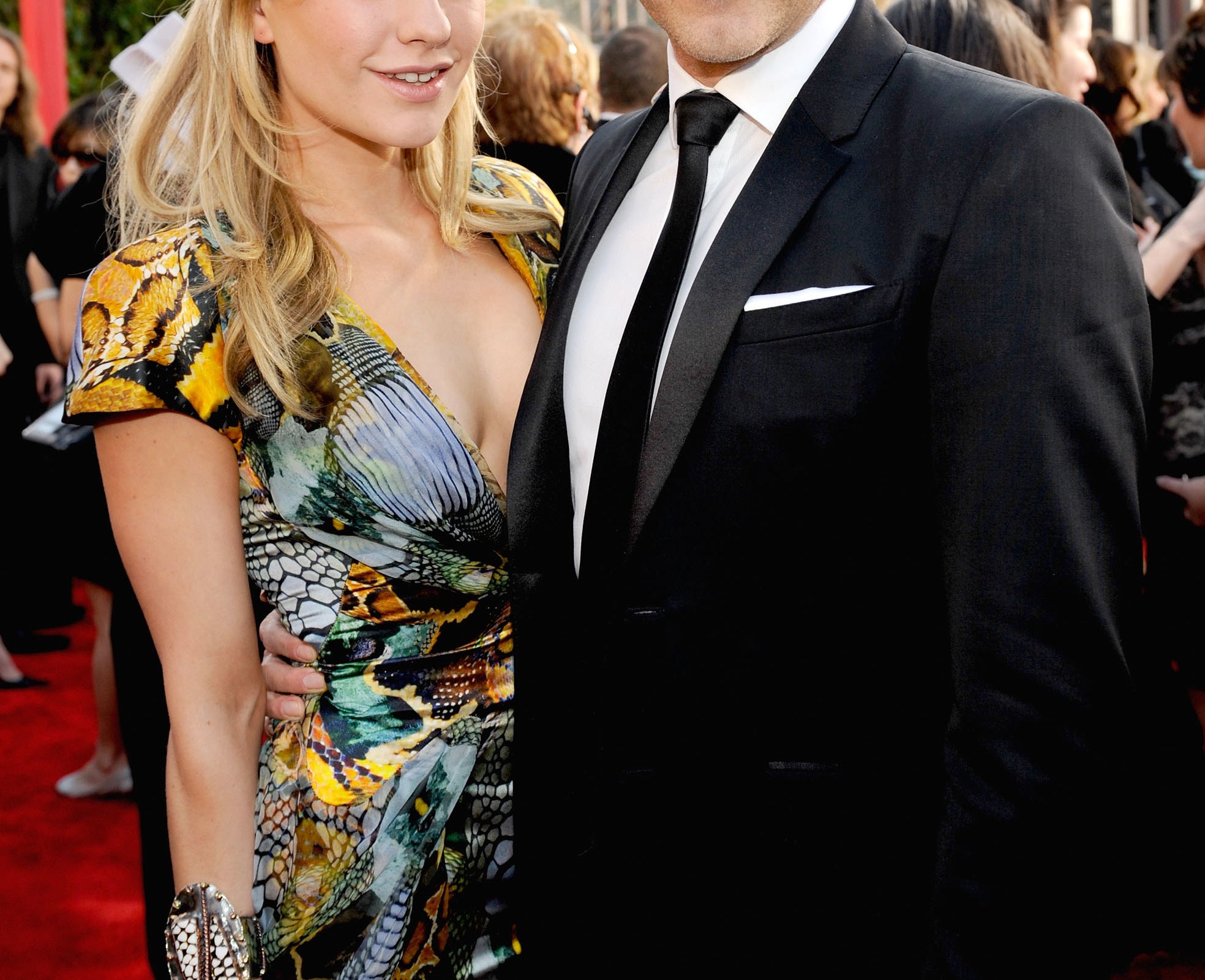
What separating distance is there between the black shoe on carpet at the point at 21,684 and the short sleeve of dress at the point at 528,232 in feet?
11.9

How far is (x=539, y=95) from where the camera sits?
139 inches

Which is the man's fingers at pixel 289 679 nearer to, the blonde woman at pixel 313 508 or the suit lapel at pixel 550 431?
the blonde woman at pixel 313 508

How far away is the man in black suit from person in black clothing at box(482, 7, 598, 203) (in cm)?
218

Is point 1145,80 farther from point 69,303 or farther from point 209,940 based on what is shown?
point 209,940

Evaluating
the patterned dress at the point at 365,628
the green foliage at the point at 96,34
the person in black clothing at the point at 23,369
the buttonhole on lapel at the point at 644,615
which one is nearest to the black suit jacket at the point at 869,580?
the buttonhole on lapel at the point at 644,615

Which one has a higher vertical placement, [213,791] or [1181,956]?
[213,791]

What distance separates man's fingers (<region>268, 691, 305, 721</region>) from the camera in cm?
151

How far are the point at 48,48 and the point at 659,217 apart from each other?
7399mm

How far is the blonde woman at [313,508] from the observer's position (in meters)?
1.40

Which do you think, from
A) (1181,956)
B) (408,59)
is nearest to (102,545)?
(408,59)

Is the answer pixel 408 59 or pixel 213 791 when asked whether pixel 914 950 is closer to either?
pixel 213 791

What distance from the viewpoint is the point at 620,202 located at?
1.46 meters

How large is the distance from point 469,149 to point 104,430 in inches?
28.3

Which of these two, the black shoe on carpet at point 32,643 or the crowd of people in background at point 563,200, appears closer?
the crowd of people in background at point 563,200
